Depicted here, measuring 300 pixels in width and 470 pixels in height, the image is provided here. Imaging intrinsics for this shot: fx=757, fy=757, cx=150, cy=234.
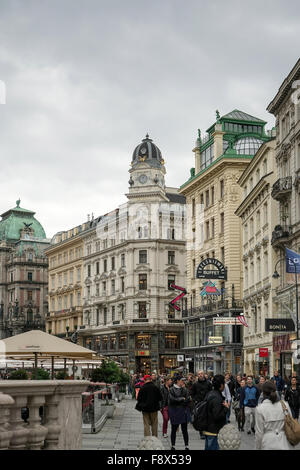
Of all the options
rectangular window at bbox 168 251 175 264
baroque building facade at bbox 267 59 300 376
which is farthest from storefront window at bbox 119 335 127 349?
baroque building facade at bbox 267 59 300 376

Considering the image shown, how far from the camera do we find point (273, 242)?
46.2 m

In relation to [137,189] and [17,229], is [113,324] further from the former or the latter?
[17,229]

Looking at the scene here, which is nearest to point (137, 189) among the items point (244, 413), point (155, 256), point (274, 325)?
point (155, 256)

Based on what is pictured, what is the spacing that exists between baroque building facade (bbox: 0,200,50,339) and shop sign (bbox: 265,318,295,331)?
8770cm

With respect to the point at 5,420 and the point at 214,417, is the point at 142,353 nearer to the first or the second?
the point at 214,417

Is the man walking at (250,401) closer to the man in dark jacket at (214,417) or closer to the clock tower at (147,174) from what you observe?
the man in dark jacket at (214,417)

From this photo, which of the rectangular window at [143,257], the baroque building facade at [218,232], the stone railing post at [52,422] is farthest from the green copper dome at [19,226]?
the stone railing post at [52,422]

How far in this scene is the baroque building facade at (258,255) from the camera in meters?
49.4

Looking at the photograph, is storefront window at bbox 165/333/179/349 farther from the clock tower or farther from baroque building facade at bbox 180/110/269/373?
the clock tower

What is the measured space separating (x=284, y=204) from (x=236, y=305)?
16.9 meters

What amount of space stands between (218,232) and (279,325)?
27.1m

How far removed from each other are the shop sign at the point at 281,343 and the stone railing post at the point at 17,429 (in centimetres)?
3599

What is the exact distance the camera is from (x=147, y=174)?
85875 mm

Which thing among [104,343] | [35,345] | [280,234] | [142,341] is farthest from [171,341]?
[35,345]
